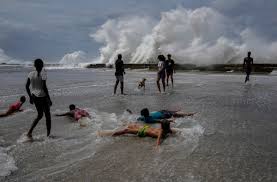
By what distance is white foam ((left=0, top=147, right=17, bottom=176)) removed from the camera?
4741 millimetres

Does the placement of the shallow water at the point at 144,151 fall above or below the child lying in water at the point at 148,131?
below

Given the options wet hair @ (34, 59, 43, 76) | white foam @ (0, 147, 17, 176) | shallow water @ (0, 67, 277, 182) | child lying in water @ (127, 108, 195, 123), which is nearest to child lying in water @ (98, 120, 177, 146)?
shallow water @ (0, 67, 277, 182)

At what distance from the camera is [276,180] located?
4320 millimetres

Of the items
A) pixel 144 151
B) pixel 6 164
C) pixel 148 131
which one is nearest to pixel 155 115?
pixel 148 131

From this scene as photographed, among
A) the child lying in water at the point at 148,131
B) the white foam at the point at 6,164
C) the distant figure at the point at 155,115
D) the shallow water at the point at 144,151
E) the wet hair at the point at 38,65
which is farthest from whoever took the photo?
the distant figure at the point at 155,115

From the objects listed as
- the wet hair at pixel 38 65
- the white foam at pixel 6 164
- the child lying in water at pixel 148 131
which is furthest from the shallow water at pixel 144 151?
the wet hair at pixel 38 65

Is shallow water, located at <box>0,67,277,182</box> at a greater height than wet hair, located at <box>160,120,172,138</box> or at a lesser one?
lesser

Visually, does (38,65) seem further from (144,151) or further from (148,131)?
(144,151)

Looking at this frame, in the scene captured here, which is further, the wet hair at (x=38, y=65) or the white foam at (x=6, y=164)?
the wet hair at (x=38, y=65)

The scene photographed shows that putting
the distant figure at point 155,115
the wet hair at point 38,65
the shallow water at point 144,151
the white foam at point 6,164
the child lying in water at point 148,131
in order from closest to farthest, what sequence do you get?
1. the shallow water at point 144,151
2. the white foam at point 6,164
3. the wet hair at point 38,65
4. the child lying in water at point 148,131
5. the distant figure at point 155,115

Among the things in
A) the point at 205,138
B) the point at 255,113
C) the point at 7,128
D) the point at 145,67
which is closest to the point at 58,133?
the point at 7,128

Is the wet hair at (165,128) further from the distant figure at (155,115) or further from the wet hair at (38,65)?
the wet hair at (38,65)

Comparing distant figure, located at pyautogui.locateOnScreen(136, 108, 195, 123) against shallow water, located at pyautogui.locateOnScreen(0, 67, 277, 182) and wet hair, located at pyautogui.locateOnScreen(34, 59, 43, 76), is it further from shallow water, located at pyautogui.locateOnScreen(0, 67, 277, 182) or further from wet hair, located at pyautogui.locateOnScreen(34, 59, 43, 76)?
wet hair, located at pyautogui.locateOnScreen(34, 59, 43, 76)

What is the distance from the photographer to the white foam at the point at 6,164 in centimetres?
474
